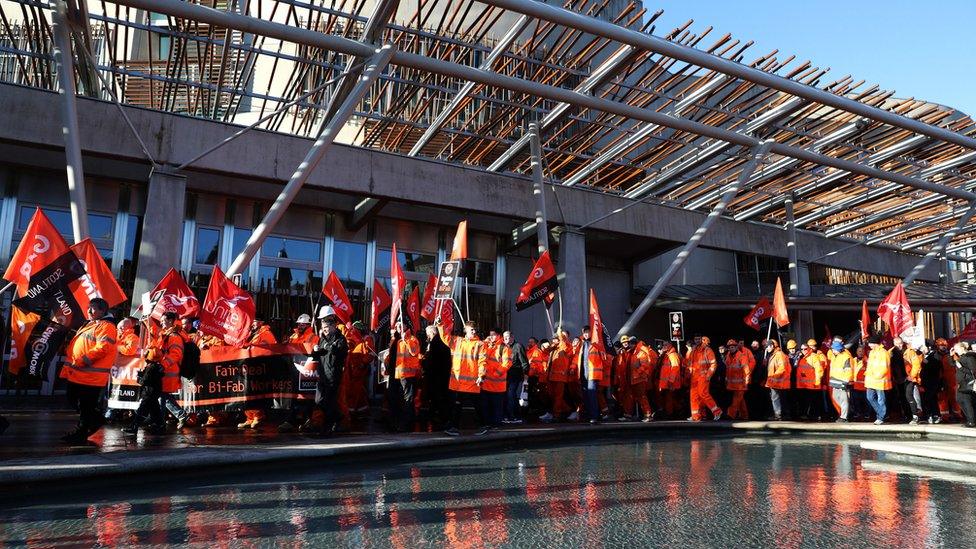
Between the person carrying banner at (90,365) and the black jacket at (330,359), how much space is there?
8.44 ft

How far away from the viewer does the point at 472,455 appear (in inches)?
370

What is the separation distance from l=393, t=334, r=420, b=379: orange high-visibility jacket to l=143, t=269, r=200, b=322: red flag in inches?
150

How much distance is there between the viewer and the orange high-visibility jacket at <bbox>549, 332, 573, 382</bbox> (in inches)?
578

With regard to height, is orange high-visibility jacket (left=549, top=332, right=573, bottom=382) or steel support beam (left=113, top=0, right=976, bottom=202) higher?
steel support beam (left=113, top=0, right=976, bottom=202)

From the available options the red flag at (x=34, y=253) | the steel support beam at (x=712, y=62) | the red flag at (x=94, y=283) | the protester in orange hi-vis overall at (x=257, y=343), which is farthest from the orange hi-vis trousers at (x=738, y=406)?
the red flag at (x=34, y=253)

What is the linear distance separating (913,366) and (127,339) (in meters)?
14.7

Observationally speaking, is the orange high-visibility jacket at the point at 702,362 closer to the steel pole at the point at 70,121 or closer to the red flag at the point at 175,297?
the red flag at the point at 175,297

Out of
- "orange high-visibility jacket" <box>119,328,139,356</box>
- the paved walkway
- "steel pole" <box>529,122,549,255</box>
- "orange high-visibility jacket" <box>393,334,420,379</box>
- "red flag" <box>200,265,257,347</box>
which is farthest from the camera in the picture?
"steel pole" <box>529,122,549,255</box>

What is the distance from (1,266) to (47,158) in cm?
271

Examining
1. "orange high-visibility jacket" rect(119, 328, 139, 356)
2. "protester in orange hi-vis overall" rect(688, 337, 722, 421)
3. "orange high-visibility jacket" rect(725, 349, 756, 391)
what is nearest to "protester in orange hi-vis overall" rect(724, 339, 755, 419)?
"orange high-visibility jacket" rect(725, 349, 756, 391)

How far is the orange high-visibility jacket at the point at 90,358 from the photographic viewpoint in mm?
8492

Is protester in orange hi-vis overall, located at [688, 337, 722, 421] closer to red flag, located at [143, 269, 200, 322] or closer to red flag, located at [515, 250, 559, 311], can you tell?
red flag, located at [515, 250, 559, 311]

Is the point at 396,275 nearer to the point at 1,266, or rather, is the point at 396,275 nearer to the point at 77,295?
the point at 77,295

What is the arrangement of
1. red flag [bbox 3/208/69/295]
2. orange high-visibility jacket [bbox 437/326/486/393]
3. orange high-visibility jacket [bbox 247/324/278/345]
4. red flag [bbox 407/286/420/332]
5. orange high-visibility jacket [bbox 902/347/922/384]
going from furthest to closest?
1. red flag [bbox 407/286/420/332]
2. orange high-visibility jacket [bbox 902/347/922/384]
3. orange high-visibility jacket [bbox 437/326/486/393]
4. orange high-visibility jacket [bbox 247/324/278/345]
5. red flag [bbox 3/208/69/295]
